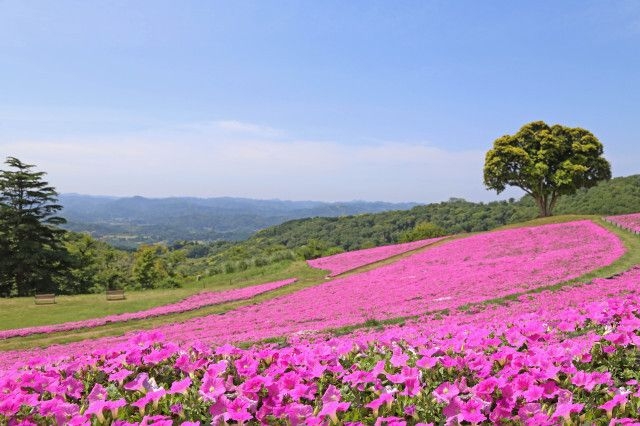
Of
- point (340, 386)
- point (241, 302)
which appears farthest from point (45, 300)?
point (340, 386)

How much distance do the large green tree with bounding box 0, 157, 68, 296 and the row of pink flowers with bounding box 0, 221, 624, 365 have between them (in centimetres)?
3196

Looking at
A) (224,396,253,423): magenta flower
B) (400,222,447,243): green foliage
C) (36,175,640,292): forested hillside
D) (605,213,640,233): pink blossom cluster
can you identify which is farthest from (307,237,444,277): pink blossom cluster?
(224,396,253,423): magenta flower

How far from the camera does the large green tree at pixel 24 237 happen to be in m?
48.1

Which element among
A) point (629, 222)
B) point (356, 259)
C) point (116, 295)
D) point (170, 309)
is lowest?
point (116, 295)

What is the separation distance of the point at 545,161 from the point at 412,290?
39.5 m

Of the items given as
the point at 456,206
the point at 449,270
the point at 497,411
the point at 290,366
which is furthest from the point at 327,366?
the point at 456,206

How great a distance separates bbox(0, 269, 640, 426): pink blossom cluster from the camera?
3.84m

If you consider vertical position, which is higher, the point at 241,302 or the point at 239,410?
the point at 239,410

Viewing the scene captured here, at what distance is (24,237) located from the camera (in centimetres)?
4900

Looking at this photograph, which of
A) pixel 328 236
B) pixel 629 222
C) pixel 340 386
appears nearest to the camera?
pixel 340 386

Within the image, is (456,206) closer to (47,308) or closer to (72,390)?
(47,308)

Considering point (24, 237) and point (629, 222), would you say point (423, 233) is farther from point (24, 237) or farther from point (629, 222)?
point (24, 237)

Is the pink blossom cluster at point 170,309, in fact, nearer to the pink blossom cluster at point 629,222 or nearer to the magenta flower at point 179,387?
the magenta flower at point 179,387

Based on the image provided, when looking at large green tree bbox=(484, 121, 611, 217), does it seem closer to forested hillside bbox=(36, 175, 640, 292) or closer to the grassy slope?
the grassy slope
